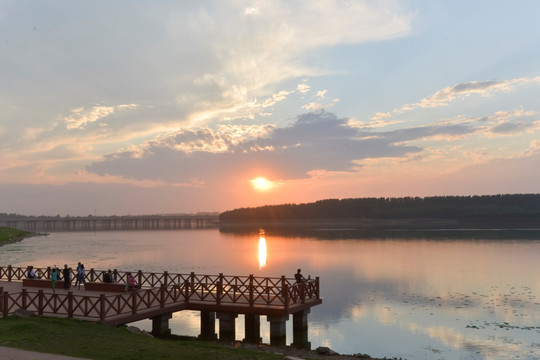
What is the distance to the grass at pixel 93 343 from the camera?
56.9ft

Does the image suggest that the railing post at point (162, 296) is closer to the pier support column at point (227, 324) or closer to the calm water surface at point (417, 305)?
the pier support column at point (227, 324)

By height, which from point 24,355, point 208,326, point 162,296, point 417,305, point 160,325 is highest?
point 162,296

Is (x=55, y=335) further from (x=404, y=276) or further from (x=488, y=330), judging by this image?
(x=404, y=276)

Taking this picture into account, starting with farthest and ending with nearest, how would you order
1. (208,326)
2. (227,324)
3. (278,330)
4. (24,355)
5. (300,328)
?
(300,328) < (208,326) < (227,324) < (278,330) < (24,355)

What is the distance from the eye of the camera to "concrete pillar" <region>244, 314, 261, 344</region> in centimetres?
2802

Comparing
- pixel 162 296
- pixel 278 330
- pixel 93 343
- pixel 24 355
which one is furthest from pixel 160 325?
pixel 24 355

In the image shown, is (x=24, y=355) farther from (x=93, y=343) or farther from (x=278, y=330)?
(x=278, y=330)

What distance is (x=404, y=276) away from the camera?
56688 millimetres

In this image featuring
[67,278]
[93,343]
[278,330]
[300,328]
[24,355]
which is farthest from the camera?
[67,278]

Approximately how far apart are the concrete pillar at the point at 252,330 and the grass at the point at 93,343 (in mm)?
8159

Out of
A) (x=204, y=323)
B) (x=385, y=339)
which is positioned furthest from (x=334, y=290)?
(x=204, y=323)

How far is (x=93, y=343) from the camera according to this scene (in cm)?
1858

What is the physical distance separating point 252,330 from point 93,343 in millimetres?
11882

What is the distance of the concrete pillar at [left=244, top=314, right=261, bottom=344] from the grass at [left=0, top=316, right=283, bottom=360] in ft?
26.8
